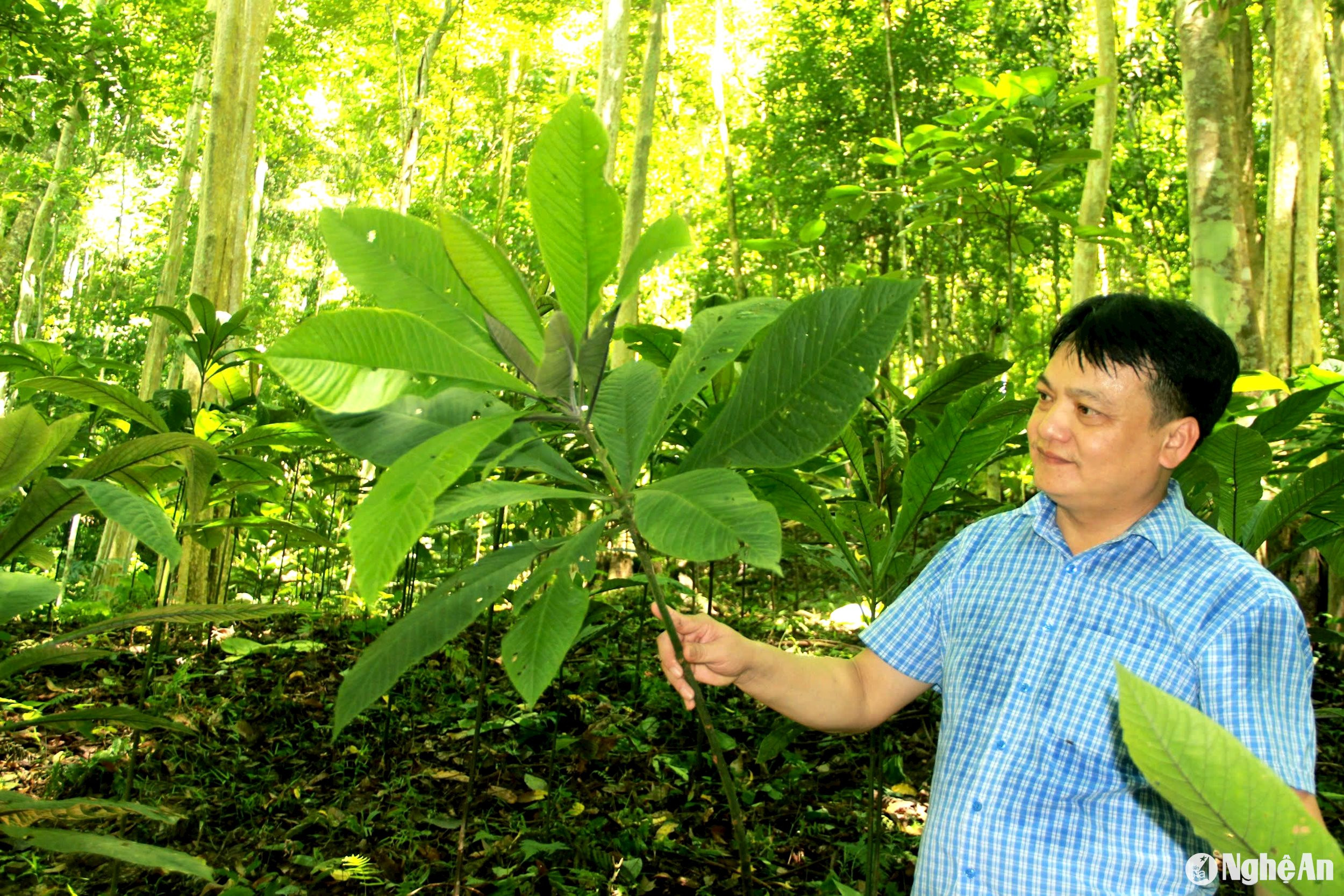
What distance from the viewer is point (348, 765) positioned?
294 cm

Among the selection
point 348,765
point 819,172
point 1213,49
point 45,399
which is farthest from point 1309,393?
point 45,399

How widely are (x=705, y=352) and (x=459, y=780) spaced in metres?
2.15

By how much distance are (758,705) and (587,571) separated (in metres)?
2.51

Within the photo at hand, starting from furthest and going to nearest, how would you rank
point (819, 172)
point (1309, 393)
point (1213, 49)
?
point (819, 172)
point (1213, 49)
point (1309, 393)

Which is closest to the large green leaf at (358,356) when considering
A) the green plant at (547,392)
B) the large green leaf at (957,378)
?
the green plant at (547,392)

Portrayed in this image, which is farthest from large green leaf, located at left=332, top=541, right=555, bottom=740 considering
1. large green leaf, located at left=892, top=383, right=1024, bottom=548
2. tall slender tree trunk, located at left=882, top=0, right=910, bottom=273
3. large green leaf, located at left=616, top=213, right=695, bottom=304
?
tall slender tree trunk, located at left=882, top=0, right=910, bottom=273

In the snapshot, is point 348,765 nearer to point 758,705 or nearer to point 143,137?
point 758,705

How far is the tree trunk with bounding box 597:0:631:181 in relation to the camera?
26.3ft

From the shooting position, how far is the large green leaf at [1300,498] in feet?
6.15

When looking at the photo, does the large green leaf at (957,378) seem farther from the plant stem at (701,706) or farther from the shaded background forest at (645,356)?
the plant stem at (701,706)

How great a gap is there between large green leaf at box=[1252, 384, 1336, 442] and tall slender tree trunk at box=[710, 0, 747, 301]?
27.4 ft

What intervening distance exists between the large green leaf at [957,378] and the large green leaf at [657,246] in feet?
3.71

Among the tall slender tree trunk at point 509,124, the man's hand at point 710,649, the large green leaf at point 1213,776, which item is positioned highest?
the tall slender tree trunk at point 509,124

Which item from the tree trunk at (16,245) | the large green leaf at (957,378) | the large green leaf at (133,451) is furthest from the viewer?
the tree trunk at (16,245)
